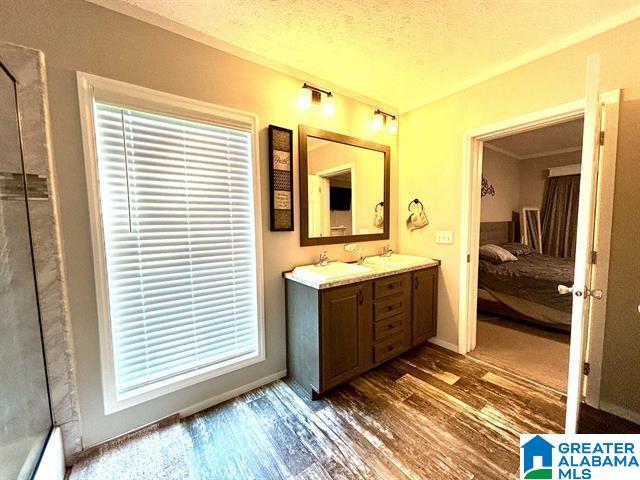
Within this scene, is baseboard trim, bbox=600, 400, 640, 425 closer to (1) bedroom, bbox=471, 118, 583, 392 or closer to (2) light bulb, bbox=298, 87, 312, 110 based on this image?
(1) bedroom, bbox=471, 118, 583, 392

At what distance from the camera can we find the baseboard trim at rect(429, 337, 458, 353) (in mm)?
2536

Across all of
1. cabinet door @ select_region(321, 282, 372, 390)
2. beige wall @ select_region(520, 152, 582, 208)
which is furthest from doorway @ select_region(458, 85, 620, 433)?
beige wall @ select_region(520, 152, 582, 208)

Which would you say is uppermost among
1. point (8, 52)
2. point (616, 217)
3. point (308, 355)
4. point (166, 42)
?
point (166, 42)

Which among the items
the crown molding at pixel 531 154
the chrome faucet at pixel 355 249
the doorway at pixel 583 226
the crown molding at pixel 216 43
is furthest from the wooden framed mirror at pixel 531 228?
the crown molding at pixel 216 43

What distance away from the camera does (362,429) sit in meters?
1.61

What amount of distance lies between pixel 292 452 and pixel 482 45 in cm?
283

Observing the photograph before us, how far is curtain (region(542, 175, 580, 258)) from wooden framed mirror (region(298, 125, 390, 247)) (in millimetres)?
4179

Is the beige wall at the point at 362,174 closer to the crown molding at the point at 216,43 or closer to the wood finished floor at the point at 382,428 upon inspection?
the crown molding at the point at 216,43

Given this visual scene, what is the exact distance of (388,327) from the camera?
2.21 m

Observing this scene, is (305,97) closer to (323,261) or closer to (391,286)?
(323,261)

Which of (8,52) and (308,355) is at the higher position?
(8,52)

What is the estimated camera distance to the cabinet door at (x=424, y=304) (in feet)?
7.95

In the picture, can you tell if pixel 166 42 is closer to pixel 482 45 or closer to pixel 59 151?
pixel 59 151

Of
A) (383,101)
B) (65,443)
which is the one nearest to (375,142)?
(383,101)
